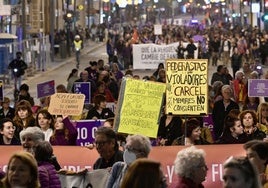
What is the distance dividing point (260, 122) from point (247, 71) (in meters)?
10.5

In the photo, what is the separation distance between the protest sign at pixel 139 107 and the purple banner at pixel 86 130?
2.14 meters

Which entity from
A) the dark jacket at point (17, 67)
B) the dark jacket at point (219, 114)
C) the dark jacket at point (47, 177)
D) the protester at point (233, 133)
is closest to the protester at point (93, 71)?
the dark jacket at point (17, 67)

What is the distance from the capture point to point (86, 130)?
15.5 m

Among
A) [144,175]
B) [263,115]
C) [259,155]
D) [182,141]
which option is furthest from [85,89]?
[144,175]

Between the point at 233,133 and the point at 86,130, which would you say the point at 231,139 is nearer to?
the point at 233,133

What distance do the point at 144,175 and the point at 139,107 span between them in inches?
240

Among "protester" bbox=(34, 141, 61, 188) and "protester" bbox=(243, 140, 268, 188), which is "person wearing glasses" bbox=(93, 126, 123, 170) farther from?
"protester" bbox=(243, 140, 268, 188)

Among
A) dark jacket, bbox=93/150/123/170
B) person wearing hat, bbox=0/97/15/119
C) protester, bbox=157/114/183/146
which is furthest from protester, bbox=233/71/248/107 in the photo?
dark jacket, bbox=93/150/123/170

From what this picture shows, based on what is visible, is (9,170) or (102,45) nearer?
(9,170)

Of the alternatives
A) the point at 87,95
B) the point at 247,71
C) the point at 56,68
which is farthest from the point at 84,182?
the point at 56,68

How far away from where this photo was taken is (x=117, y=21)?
11719 centimetres

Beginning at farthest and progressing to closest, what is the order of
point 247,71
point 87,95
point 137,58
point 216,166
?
1. point 137,58
2. point 247,71
3. point 87,95
4. point 216,166

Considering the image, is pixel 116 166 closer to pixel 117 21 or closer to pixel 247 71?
pixel 247 71

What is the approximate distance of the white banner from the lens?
136ft
